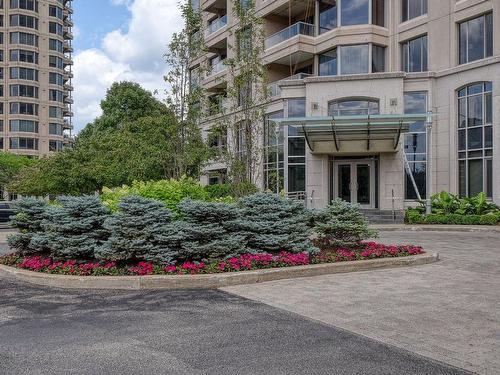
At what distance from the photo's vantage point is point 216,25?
3978 centimetres

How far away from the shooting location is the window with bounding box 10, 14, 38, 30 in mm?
80750

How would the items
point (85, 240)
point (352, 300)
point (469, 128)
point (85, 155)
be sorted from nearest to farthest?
point (352, 300)
point (85, 240)
point (469, 128)
point (85, 155)

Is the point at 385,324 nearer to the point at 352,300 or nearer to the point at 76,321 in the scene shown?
the point at 352,300

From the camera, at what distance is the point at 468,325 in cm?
630

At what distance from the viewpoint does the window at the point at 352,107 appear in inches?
1085

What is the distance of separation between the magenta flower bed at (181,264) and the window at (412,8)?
71.6 feet

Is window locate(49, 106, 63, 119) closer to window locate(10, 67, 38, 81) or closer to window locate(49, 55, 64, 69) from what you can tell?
window locate(10, 67, 38, 81)

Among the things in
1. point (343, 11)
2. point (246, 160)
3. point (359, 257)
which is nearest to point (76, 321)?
point (359, 257)

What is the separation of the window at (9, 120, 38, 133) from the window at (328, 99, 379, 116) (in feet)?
218

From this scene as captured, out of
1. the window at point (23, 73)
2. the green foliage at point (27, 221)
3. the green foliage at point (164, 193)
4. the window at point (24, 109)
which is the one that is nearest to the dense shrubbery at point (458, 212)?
the green foliage at point (164, 193)

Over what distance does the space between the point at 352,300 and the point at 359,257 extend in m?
3.51

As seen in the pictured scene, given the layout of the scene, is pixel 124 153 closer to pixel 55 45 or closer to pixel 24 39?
pixel 24 39

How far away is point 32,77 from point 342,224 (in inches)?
3218

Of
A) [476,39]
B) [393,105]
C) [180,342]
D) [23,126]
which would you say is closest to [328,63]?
[393,105]
